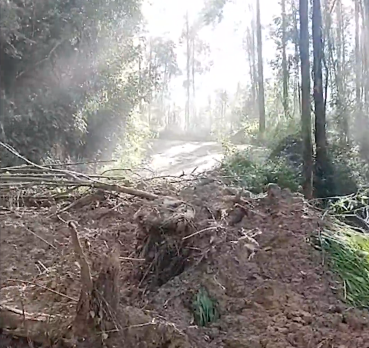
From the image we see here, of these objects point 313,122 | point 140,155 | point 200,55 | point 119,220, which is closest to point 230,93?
point 200,55

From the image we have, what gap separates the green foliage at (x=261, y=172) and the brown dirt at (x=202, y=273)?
470 centimetres

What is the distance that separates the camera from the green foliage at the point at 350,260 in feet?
9.95

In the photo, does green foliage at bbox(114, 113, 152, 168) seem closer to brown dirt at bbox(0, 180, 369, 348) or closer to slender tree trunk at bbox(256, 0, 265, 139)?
slender tree trunk at bbox(256, 0, 265, 139)

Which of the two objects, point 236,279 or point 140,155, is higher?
point 140,155

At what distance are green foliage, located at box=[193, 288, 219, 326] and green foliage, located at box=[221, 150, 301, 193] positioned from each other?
5543 mm

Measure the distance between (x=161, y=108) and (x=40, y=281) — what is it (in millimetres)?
29415

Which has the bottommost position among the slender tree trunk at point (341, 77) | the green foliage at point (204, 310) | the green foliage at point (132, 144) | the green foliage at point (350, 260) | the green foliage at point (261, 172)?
the green foliage at point (204, 310)

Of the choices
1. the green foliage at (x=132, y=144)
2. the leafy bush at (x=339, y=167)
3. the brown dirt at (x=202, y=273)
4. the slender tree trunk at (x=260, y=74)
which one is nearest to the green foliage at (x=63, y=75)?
the green foliage at (x=132, y=144)

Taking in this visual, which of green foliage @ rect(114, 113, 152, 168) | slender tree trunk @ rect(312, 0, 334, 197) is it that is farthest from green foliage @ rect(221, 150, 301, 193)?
green foliage @ rect(114, 113, 152, 168)

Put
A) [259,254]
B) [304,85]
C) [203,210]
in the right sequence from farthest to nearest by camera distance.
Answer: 1. [304,85]
2. [203,210]
3. [259,254]

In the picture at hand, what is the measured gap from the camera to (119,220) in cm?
412

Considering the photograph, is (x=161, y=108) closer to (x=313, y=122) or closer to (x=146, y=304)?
(x=313, y=122)

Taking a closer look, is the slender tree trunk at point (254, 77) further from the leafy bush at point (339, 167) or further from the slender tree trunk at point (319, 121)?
the slender tree trunk at point (319, 121)

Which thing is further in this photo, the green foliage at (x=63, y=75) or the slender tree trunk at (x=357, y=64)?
the slender tree trunk at (x=357, y=64)
